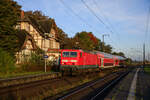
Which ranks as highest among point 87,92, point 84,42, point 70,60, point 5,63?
point 84,42

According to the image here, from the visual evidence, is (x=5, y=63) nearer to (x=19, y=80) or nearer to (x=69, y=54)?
(x=19, y=80)

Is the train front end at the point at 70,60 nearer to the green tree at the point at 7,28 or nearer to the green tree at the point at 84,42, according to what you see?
the green tree at the point at 7,28

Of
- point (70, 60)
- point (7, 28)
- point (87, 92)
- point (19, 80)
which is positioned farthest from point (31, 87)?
point (7, 28)

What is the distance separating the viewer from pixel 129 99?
10.3 metres

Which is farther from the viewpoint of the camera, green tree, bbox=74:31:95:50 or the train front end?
green tree, bbox=74:31:95:50

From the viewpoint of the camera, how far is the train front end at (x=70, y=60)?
65.3 ft

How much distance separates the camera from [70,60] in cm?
2028

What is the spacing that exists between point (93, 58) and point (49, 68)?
7168mm

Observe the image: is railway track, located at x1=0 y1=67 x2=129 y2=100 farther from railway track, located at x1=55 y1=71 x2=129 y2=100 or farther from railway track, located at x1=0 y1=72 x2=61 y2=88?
railway track, located at x1=55 y1=71 x2=129 y2=100

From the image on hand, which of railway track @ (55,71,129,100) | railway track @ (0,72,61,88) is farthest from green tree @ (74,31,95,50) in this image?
railway track @ (55,71,129,100)

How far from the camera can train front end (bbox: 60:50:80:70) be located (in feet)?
65.3

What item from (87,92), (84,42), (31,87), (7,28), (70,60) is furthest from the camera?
(84,42)

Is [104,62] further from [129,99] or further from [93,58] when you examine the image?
[129,99]

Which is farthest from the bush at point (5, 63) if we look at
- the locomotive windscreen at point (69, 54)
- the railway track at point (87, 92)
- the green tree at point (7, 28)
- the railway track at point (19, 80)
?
the railway track at point (87, 92)
